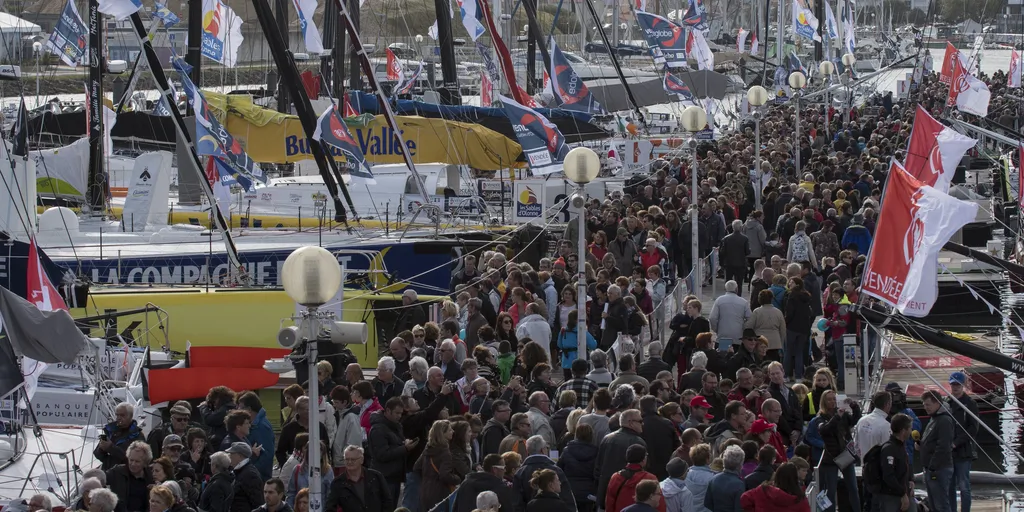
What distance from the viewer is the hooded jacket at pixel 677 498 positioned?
32.5ft

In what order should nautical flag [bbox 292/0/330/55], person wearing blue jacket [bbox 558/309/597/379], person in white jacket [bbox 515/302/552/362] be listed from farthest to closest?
1. nautical flag [bbox 292/0/330/55]
2. person wearing blue jacket [bbox 558/309/597/379]
3. person in white jacket [bbox 515/302/552/362]

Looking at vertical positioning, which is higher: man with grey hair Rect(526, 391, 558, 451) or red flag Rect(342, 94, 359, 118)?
red flag Rect(342, 94, 359, 118)

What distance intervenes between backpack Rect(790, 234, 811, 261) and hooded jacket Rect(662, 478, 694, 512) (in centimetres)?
967

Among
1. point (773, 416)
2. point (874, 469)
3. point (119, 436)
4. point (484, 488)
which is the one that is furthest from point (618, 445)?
point (119, 436)

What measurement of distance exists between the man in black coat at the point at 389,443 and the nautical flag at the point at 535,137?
9.63 metres

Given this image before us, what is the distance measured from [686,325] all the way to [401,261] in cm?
740

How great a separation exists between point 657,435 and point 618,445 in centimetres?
74

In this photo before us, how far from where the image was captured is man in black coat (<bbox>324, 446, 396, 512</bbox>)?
10078 millimetres

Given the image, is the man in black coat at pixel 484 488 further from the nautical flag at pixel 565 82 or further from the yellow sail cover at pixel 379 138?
the nautical flag at pixel 565 82

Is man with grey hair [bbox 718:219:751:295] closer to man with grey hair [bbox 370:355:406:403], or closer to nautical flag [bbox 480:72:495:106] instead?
man with grey hair [bbox 370:355:406:403]

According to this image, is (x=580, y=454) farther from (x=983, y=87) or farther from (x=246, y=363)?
(x=983, y=87)

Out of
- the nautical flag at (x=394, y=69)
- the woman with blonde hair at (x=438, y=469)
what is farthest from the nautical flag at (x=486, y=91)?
the woman with blonde hair at (x=438, y=469)

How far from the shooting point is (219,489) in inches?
400

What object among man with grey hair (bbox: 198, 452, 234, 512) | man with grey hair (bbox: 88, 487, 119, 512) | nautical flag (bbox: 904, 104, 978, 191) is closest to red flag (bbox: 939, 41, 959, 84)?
nautical flag (bbox: 904, 104, 978, 191)
